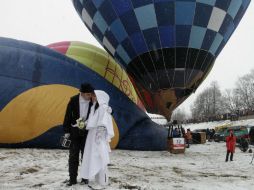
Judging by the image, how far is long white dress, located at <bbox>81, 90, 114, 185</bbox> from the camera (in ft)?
13.4

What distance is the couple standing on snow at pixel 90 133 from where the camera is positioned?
4.08m

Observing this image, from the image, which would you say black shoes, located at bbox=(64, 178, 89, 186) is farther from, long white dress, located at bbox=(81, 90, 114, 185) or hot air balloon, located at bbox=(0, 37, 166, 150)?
hot air balloon, located at bbox=(0, 37, 166, 150)

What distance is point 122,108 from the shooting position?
1086 centimetres

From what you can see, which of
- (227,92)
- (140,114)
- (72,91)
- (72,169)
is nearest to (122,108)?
(140,114)

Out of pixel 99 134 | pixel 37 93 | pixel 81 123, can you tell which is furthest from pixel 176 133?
pixel 81 123

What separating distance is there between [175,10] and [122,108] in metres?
3.37

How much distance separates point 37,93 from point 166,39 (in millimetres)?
3973

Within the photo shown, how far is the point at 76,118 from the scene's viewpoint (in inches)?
165

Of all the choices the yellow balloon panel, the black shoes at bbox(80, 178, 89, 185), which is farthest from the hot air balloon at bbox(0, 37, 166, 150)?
the black shoes at bbox(80, 178, 89, 185)

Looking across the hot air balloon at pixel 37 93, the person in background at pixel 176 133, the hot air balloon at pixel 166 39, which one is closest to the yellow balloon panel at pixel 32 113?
the hot air balloon at pixel 37 93

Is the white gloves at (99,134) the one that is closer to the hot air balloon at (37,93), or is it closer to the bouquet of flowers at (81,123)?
the bouquet of flowers at (81,123)

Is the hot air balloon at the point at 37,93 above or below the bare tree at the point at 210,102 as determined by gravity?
below

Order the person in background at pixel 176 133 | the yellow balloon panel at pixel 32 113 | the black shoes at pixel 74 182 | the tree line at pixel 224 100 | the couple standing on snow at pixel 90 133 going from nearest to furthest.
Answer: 1. the black shoes at pixel 74 182
2. the couple standing on snow at pixel 90 133
3. the yellow balloon panel at pixel 32 113
4. the person in background at pixel 176 133
5. the tree line at pixel 224 100

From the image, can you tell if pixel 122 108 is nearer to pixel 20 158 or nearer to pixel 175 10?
pixel 175 10
